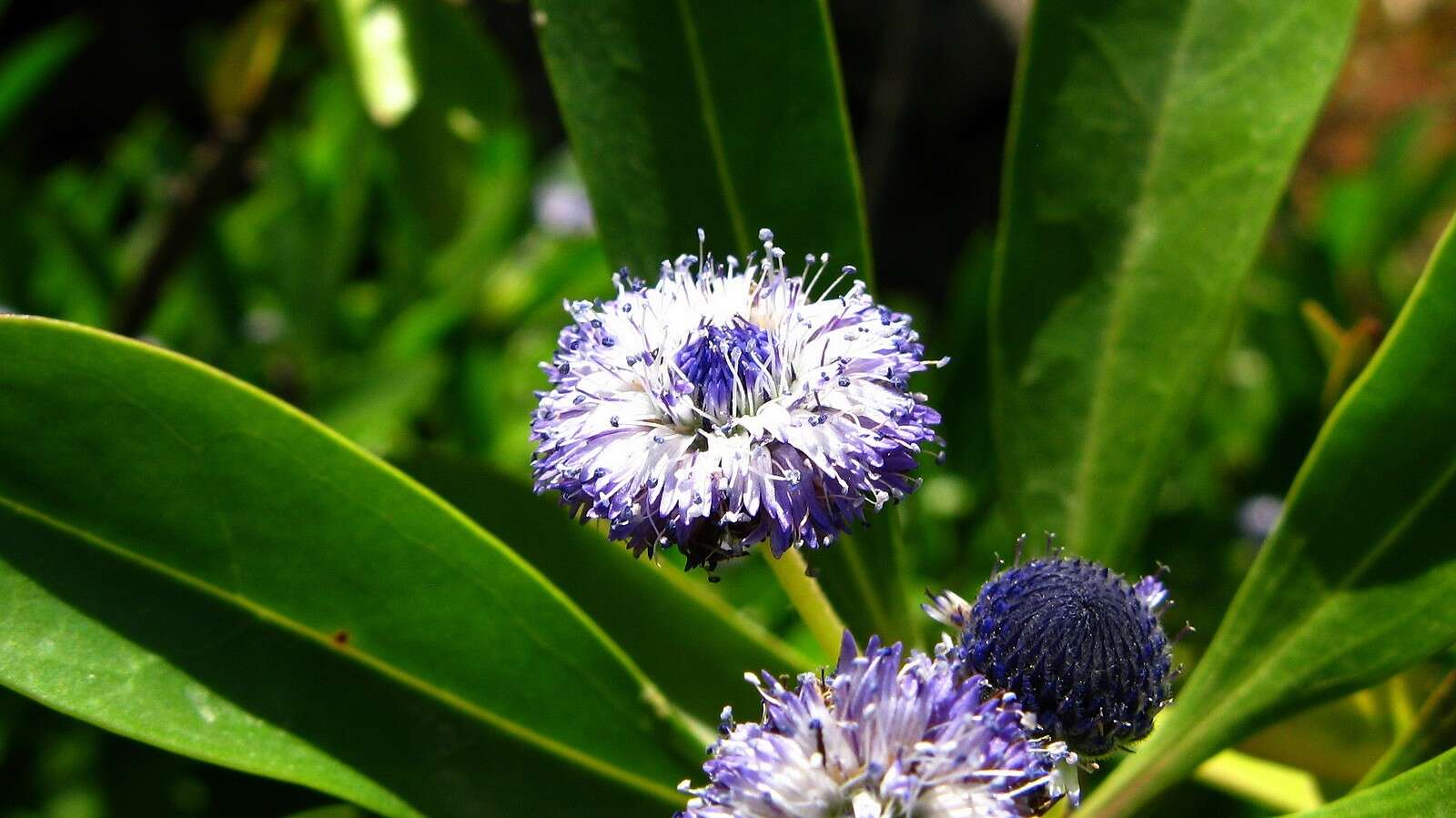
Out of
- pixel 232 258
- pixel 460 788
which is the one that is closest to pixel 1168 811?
pixel 460 788

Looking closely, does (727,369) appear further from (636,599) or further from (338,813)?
(338,813)

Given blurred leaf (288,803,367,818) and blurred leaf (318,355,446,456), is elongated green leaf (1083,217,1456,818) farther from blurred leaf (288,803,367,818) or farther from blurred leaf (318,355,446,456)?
blurred leaf (318,355,446,456)

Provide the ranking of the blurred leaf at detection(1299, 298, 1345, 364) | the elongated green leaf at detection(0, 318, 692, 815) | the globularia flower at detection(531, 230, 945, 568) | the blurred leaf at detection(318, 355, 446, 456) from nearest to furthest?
the globularia flower at detection(531, 230, 945, 568)
the elongated green leaf at detection(0, 318, 692, 815)
the blurred leaf at detection(1299, 298, 1345, 364)
the blurred leaf at detection(318, 355, 446, 456)

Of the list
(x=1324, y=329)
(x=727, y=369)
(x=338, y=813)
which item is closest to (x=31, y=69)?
(x=338, y=813)

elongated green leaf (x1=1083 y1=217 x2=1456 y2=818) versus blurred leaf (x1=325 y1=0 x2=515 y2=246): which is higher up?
blurred leaf (x1=325 y1=0 x2=515 y2=246)

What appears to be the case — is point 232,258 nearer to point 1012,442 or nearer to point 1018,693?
point 1012,442

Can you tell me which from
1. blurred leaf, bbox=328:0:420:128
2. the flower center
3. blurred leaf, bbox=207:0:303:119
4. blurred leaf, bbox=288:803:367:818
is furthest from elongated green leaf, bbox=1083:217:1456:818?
blurred leaf, bbox=207:0:303:119
